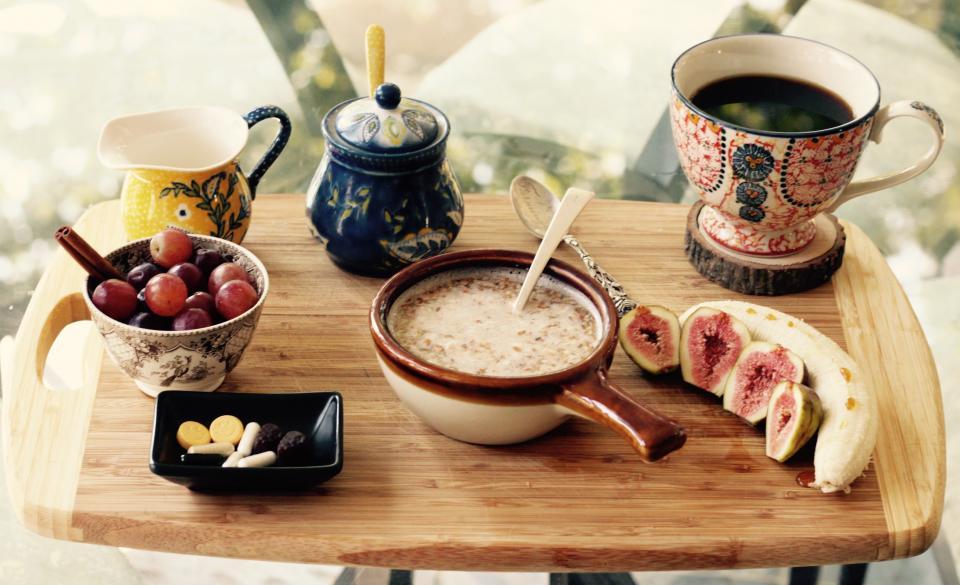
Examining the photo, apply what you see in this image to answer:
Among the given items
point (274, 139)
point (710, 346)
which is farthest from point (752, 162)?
point (274, 139)

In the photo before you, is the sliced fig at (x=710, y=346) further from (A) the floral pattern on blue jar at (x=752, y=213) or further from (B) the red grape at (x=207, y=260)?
(B) the red grape at (x=207, y=260)

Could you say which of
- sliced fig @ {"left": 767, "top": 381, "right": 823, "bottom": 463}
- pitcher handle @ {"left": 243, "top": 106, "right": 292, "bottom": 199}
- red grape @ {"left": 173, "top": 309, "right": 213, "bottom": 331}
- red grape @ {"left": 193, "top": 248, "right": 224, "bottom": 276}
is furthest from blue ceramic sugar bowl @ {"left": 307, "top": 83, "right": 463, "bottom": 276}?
sliced fig @ {"left": 767, "top": 381, "right": 823, "bottom": 463}

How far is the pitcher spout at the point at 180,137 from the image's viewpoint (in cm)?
163

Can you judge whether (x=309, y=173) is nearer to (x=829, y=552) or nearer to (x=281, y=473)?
(x=281, y=473)

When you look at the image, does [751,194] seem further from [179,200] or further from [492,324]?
[179,200]

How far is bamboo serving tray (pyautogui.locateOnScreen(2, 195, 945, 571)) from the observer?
3.95 ft

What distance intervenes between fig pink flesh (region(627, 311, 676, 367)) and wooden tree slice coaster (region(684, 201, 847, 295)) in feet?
0.84

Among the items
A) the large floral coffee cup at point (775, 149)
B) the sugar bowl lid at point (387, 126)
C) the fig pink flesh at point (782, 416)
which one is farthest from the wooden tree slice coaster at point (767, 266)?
the sugar bowl lid at point (387, 126)

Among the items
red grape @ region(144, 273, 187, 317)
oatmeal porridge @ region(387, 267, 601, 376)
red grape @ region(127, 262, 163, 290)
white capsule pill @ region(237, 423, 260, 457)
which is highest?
red grape @ region(144, 273, 187, 317)

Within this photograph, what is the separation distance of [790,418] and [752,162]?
16.3 inches

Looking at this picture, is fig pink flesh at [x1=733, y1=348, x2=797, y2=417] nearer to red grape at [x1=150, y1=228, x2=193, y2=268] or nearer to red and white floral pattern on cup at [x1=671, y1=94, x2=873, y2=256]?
red and white floral pattern on cup at [x1=671, y1=94, x2=873, y2=256]

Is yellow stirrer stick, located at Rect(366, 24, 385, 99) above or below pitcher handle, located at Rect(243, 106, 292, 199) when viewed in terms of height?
above

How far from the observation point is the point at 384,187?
5.10 feet

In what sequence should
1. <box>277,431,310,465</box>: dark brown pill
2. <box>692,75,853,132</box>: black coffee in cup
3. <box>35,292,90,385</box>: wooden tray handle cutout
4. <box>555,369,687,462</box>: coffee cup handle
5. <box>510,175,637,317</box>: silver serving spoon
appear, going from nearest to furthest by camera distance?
<box>555,369,687,462</box>: coffee cup handle < <box>277,431,310,465</box>: dark brown pill < <box>35,292,90,385</box>: wooden tray handle cutout < <box>692,75,853,132</box>: black coffee in cup < <box>510,175,637,317</box>: silver serving spoon
